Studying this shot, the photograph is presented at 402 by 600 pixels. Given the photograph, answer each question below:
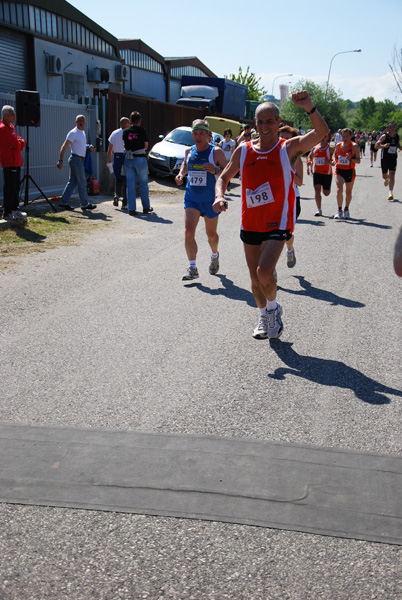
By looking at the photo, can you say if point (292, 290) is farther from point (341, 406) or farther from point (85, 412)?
point (85, 412)

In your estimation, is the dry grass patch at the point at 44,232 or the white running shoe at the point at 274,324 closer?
the white running shoe at the point at 274,324

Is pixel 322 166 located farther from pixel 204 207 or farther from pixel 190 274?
pixel 190 274

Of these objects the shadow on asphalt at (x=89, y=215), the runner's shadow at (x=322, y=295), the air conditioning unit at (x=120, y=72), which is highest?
the air conditioning unit at (x=120, y=72)

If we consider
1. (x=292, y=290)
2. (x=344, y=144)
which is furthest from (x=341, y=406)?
(x=344, y=144)

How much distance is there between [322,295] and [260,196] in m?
2.56

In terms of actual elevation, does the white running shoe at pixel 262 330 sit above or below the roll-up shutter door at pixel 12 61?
below

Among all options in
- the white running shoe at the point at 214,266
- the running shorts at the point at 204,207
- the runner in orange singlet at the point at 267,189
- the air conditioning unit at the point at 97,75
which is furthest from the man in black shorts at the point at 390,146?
the air conditioning unit at the point at 97,75

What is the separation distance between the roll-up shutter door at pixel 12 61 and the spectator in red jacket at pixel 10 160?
46.8 ft

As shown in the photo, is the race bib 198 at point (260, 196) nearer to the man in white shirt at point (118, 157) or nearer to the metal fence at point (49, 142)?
the man in white shirt at point (118, 157)

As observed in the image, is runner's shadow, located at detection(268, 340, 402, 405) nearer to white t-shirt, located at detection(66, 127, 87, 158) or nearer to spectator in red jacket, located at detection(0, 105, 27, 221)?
spectator in red jacket, located at detection(0, 105, 27, 221)

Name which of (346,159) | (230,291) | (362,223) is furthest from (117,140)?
(230,291)

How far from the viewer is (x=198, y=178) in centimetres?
826

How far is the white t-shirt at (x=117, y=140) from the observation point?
15.2 m

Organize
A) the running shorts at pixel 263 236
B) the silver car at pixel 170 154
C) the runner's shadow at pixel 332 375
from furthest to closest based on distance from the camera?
1. the silver car at pixel 170 154
2. the running shorts at pixel 263 236
3. the runner's shadow at pixel 332 375
